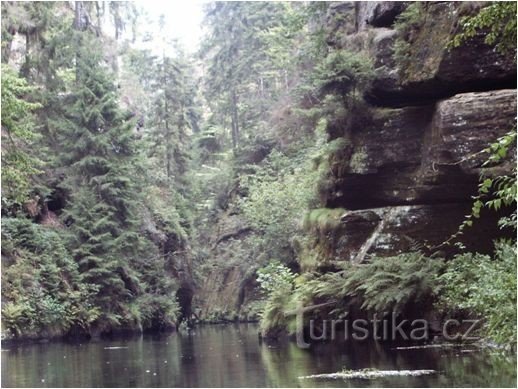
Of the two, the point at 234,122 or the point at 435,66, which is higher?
the point at 234,122

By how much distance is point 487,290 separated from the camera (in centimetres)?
1029

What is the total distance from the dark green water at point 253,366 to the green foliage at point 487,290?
2.05ft

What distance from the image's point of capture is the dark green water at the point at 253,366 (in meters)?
9.86

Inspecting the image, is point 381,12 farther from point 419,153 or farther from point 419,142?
point 419,153

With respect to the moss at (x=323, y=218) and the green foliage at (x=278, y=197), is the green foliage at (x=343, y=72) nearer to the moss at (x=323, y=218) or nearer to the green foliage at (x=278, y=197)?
the moss at (x=323, y=218)

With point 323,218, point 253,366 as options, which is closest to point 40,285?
point 323,218

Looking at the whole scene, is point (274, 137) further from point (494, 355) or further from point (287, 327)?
point (494, 355)

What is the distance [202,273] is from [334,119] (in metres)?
22.1

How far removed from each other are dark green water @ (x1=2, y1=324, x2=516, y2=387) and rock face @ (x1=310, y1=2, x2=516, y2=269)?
357cm

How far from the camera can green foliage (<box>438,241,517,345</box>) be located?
8.27 metres

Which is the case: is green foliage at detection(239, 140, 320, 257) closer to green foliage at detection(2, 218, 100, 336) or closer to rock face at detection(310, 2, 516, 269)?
green foliage at detection(2, 218, 100, 336)

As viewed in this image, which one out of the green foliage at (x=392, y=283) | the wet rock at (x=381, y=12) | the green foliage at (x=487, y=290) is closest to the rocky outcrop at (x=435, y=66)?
the wet rock at (x=381, y=12)

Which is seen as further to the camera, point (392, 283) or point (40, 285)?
point (40, 285)

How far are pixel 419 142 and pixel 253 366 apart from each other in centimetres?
845
